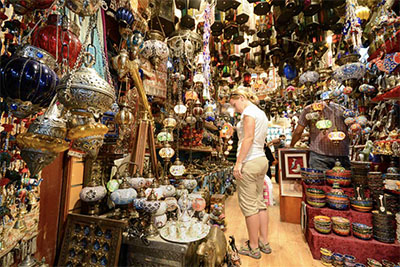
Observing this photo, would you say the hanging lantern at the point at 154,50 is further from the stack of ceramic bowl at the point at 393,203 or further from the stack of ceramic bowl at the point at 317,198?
the stack of ceramic bowl at the point at 393,203

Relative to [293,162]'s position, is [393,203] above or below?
below

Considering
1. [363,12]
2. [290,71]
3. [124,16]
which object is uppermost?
[363,12]

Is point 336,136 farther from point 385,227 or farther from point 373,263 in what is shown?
point 373,263

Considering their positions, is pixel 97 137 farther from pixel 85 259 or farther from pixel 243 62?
pixel 243 62

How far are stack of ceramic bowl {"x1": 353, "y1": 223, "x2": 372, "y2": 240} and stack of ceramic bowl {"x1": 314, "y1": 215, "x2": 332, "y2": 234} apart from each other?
21 cm

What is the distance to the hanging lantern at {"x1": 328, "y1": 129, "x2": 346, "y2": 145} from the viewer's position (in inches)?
93.0

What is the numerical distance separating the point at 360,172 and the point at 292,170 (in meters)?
1.07

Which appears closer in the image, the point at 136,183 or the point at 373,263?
the point at 136,183

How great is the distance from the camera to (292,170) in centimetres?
301

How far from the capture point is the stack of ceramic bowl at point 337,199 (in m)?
1.99

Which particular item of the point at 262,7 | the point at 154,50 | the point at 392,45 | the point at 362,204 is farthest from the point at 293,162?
the point at 154,50

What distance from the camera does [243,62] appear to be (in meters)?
4.92

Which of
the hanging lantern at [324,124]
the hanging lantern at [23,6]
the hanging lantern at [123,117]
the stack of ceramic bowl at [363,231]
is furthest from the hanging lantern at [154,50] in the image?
the stack of ceramic bowl at [363,231]

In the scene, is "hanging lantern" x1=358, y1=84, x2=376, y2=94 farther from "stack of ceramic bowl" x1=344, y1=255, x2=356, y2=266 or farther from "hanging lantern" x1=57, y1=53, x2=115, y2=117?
"hanging lantern" x1=57, y1=53, x2=115, y2=117
